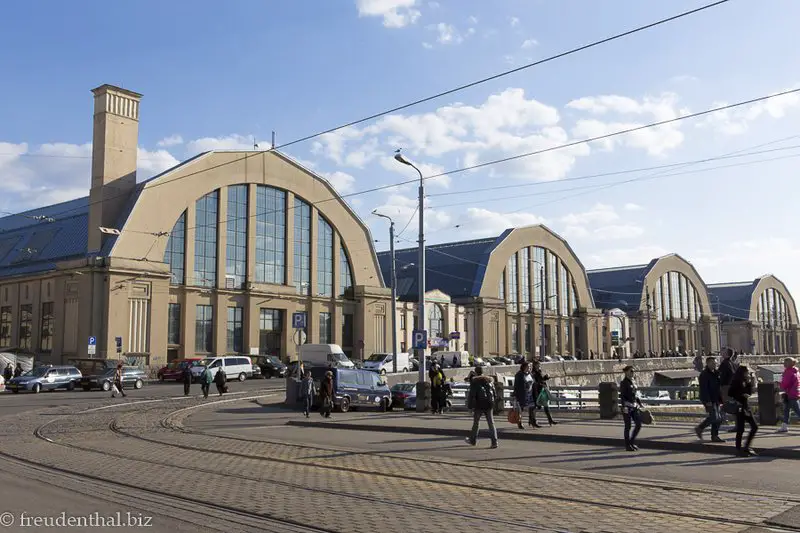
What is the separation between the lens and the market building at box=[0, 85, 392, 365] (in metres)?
51.5

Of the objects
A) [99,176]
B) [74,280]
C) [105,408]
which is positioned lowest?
[105,408]

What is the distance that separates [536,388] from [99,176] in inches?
1735

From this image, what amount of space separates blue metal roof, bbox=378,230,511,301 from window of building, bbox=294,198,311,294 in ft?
51.2

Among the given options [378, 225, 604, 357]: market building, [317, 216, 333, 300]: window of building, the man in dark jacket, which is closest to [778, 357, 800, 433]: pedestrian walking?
the man in dark jacket

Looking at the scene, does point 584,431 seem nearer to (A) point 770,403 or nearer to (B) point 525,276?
(A) point 770,403

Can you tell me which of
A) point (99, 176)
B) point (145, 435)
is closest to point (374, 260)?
point (99, 176)

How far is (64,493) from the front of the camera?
32.4ft

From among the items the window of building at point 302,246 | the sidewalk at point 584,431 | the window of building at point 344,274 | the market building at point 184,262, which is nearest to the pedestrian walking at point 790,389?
the sidewalk at point 584,431

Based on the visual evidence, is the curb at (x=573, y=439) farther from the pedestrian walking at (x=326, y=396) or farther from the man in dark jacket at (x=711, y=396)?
the pedestrian walking at (x=326, y=396)

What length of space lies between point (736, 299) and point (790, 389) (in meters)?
121

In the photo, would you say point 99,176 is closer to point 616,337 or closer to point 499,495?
point 499,495

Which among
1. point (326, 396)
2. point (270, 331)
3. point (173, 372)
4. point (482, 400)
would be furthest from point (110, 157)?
point (482, 400)

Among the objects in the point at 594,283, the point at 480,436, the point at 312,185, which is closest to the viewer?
the point at 480,436

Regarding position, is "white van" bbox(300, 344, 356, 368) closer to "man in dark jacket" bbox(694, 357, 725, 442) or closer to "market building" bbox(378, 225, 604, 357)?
"market building" bbox(378, 225, 604, 357)
